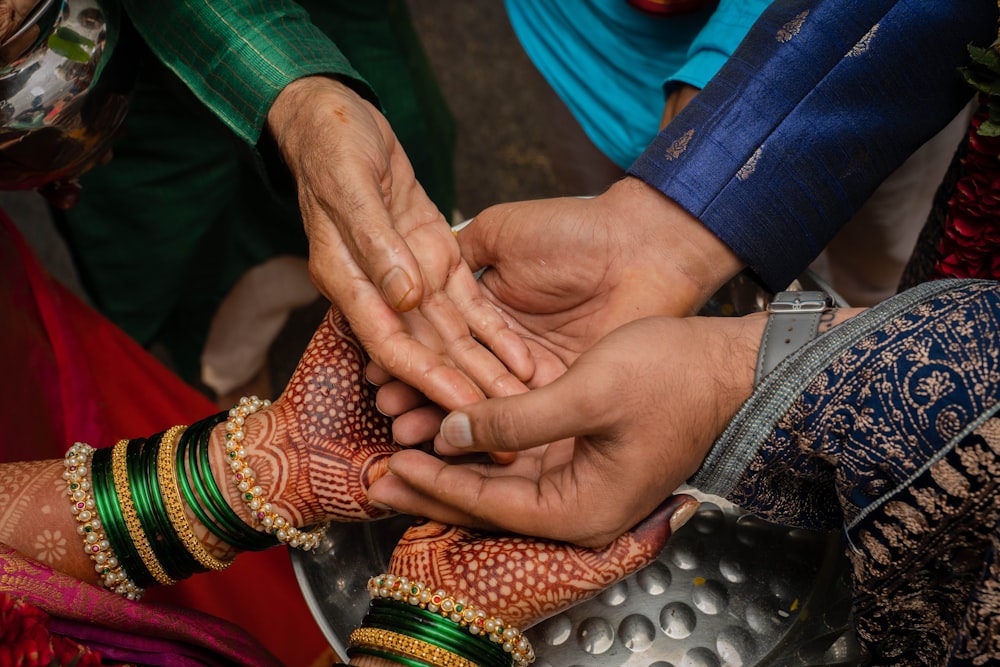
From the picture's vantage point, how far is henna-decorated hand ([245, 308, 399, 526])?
0.81 metres

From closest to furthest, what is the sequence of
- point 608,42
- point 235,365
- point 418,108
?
point 608,42 < point 418,108 < point 235,365

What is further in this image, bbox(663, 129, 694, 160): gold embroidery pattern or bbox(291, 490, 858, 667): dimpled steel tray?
bbox(663, 129, 694, 160): gold embroidery pattern

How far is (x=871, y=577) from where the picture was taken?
62 centimetres

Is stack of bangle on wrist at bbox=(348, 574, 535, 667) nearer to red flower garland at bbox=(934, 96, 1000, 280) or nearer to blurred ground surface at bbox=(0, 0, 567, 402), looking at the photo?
red flower garland at bbox=(934, 96, 1000, 280)

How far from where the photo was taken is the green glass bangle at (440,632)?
0.69 meters

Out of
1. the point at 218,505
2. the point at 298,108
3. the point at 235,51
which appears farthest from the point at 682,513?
the point at 235,51

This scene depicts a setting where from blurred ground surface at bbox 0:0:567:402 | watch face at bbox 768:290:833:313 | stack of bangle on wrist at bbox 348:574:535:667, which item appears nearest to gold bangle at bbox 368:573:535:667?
stack of bangle on wrist at bbox 348:574:535:667

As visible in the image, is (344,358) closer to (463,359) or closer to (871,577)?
(463,359)

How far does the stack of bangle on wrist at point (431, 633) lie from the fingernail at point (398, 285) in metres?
0.26

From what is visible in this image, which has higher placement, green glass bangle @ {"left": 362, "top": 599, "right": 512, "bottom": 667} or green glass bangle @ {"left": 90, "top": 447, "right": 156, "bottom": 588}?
green glass bangle @ {"left": 362, "top": 599, "right": 512, "bottom": 667}

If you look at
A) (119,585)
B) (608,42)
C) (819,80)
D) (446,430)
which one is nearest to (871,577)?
(446,430)

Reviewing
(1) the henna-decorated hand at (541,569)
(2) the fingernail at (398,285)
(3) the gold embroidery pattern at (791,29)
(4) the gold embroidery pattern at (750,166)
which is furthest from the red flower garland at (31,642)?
(3) the gold embroidery pattern at (791,29)

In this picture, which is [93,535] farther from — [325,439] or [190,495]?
[325,439]

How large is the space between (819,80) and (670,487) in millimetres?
458
